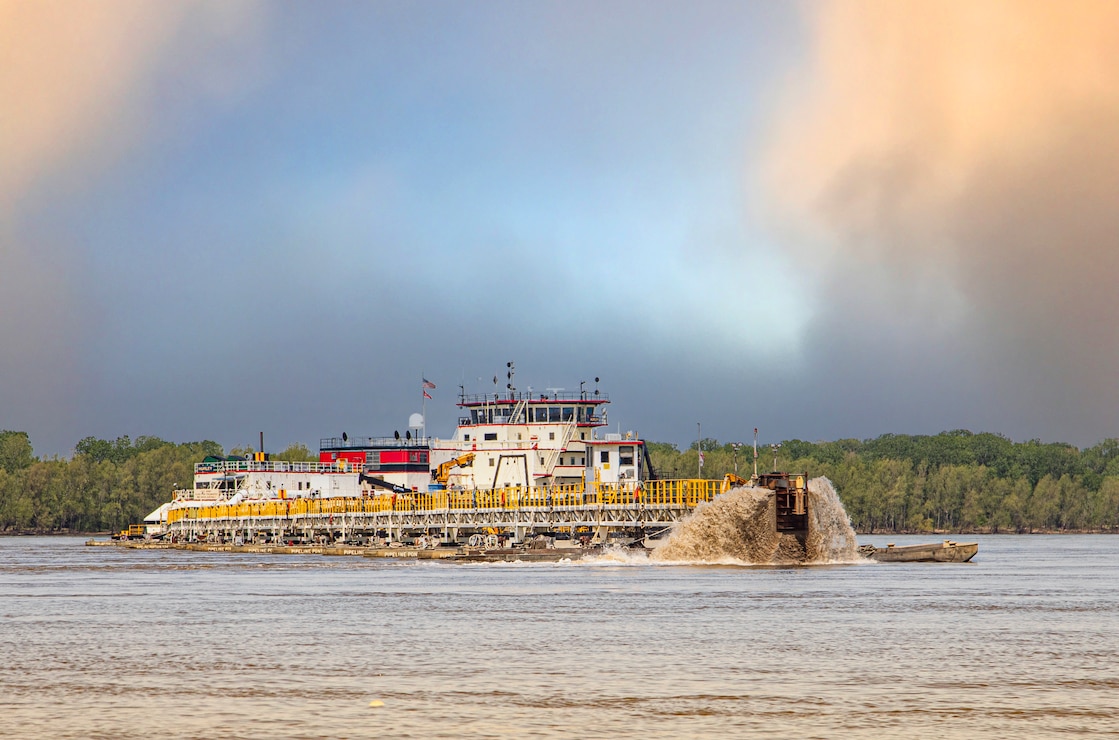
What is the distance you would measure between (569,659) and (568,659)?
0.02 meters

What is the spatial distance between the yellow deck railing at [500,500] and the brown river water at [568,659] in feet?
49.8

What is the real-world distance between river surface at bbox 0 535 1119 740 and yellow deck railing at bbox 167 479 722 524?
49.8ft

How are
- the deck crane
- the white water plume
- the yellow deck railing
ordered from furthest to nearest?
the deck crane < the yellow deck railing < the white water plume

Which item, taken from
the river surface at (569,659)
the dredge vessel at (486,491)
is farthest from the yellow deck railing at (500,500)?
the river surface at (569,659)

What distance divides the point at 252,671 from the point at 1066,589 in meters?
42.5

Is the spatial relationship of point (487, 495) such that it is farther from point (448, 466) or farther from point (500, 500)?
point (448, 466)

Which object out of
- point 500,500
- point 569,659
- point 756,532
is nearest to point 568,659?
point 569,659

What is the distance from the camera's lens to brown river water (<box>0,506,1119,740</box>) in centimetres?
2817

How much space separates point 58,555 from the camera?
12300cm

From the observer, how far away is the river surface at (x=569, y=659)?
28.2 metres

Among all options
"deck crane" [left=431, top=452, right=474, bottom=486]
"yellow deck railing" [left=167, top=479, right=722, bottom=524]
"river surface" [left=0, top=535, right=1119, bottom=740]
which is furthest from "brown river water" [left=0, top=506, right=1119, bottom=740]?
"deck crane" [left=431, top=452, right=474, bottom=486]

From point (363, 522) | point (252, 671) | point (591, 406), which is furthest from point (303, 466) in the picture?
point (252, 671)

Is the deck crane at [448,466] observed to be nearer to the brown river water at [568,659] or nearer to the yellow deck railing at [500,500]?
the yellow deck railing at [500,500]

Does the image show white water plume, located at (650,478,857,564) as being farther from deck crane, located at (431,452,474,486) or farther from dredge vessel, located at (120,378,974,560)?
deck crane, located at (431,452,474,486)
